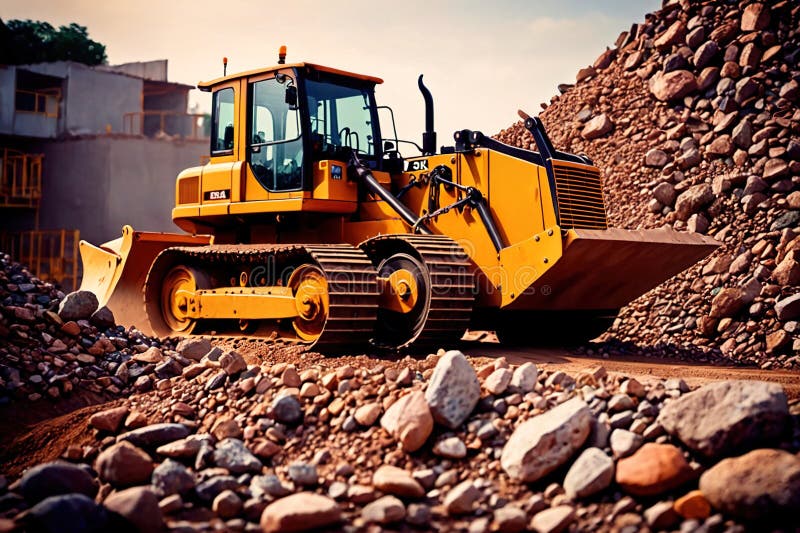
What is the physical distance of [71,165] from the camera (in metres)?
28.2

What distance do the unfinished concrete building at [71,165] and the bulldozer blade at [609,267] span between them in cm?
2105

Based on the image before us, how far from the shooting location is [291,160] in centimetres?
946

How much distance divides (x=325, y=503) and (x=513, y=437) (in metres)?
1.27

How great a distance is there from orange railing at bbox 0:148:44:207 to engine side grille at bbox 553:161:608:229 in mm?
23526

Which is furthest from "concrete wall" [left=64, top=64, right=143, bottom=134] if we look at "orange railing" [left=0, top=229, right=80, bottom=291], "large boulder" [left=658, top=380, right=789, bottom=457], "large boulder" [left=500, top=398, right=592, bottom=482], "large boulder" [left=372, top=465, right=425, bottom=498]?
"large boulder" [left=658, top=380, right=789, bottom=457]

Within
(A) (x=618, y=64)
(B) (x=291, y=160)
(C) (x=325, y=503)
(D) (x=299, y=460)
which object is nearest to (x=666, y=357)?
(B) (x=291, y=160)

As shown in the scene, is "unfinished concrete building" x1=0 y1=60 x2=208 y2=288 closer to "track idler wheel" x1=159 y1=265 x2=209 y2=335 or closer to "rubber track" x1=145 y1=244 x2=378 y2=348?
"track idler wheel" x1=159 y1=265 x2=209 y2=335

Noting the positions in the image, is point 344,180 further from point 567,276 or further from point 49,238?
point 49,238

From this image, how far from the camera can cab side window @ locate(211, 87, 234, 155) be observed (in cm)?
1016

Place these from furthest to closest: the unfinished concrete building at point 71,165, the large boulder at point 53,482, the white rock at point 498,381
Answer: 1. the unfinished concrete building at point 71,165
2. the white rock at point 498,381
3. the large boulder at point 53,482

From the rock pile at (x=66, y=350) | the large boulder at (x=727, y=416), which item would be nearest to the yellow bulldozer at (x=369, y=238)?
the rock pile at (x=66, y=350)

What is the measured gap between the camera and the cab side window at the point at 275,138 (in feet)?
30.8

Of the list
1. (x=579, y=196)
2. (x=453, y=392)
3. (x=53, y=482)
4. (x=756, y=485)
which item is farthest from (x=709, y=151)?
(x=53, y=482)

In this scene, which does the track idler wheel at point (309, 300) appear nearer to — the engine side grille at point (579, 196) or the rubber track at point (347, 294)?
the rubber track at point (347, 294)
